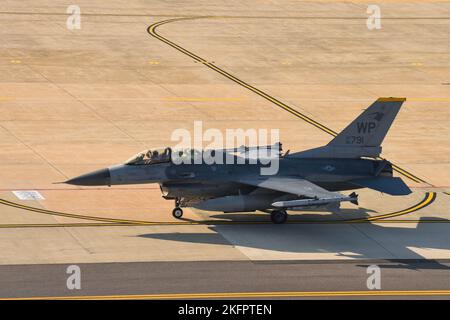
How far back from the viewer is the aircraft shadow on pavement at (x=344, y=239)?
127 feet

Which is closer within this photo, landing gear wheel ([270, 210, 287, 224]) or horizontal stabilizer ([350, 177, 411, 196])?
horizontal stabilizer ([350, 177, 411, 196])

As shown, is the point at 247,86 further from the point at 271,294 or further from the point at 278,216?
the point at 271,294

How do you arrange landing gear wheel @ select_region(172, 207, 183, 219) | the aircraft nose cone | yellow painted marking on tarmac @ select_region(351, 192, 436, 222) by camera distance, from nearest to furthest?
the aircraft nose cone, landing gear wheel @ select_region(172, 207, 183, 219), yellow painted marking on tarmac @ select_region(351, 192, 436, 222)

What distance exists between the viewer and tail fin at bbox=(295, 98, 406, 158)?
4300 centimetres

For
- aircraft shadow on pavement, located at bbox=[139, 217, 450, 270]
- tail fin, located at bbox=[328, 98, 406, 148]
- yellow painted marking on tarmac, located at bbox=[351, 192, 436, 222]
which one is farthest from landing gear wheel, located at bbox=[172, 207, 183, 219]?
yellow painted marking on tarmac, located at bbox=[351, 192, 436, 222]

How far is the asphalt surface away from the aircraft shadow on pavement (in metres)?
0.94

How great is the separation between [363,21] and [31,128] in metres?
36.1

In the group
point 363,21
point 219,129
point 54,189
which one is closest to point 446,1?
point 363,21

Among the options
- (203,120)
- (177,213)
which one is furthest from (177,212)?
(203,120)

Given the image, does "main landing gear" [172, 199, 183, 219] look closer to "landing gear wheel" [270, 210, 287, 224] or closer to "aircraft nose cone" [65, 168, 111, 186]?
"aircraft nose cone" [65, 168, 111, 186]

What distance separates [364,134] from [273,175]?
399 cm

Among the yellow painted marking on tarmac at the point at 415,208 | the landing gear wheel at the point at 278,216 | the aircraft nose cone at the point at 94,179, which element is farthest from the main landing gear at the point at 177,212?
the yellow painted marking on tarmac at the point at 415,208

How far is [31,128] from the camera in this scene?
54469 mm

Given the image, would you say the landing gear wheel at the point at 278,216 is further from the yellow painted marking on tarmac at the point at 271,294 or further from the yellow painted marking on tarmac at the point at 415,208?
the yellow painted marking on tarmac at the point at 271,294
